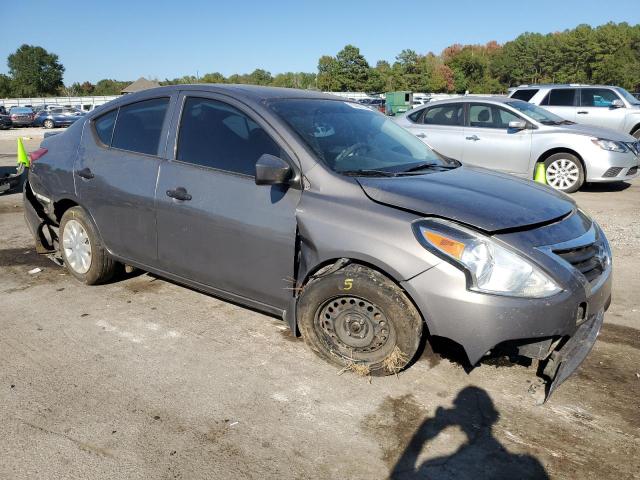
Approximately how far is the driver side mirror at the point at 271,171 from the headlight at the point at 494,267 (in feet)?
3.31

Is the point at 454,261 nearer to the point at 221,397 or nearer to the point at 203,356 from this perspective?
the point at 221,397

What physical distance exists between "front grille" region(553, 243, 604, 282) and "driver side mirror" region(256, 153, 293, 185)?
1.57 meters

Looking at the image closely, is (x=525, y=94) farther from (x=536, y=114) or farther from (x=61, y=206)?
(x=61, y=206)

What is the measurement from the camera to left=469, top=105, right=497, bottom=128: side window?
30.9 ft

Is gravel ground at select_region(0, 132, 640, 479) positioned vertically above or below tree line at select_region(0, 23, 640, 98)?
below

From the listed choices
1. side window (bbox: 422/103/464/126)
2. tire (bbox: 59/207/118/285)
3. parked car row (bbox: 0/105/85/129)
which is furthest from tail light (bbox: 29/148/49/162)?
parked car row (bbox: 0/105/85/129)

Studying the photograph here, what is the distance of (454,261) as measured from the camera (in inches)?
106

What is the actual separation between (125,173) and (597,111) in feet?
41.3

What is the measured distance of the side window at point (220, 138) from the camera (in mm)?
3420

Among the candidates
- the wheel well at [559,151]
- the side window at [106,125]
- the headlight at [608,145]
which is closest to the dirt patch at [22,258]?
the side window at [106,125]

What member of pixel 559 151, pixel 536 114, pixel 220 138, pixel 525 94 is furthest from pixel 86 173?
pixel 525 94

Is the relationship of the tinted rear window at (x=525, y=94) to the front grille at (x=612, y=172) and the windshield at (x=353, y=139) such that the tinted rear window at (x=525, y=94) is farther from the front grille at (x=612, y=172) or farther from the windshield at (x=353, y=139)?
→ the windshield at (x=353, y=139)

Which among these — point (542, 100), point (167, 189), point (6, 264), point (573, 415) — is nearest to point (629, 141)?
point (542, 100)

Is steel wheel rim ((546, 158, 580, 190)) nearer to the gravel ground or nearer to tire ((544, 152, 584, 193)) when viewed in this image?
tire ((544, 152, 584, 193))
